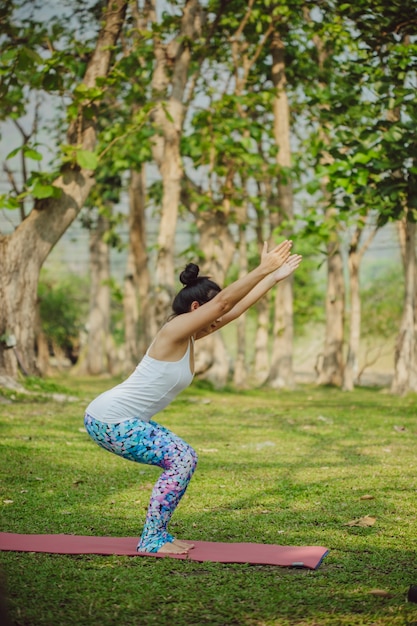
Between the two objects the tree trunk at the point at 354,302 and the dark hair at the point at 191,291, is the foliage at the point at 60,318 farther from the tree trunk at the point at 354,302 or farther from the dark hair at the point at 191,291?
the dark hair at the point at 191,291

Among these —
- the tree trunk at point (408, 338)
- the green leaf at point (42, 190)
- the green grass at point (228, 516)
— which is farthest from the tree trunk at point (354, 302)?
the green leaf at point (42, 190)

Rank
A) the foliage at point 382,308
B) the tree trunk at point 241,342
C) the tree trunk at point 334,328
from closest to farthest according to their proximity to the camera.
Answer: the tree trunk at point 241,342, the tree trunk at point 334,328, the foliage at point 382,308

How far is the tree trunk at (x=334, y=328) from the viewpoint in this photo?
22.7 meters

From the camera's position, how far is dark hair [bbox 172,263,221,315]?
16.4 feet

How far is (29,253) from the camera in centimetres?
1306

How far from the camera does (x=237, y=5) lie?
1806 cm

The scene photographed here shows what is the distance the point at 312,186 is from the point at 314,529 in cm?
910

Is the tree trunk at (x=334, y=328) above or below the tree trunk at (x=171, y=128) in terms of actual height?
below

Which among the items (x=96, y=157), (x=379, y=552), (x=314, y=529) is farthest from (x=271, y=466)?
(x=96, y=157)

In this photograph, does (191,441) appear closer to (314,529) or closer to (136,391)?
(314,529)

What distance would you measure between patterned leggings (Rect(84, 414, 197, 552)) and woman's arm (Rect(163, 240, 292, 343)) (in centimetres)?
52

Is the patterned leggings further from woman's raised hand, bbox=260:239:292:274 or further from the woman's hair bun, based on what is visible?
woman's raised hand, bbox=260:239:292:274

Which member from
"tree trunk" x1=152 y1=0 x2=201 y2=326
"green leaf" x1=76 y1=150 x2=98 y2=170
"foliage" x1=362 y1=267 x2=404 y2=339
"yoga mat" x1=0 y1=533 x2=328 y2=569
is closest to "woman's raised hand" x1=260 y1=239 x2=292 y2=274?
"yoga mat" x1=0 y1=533 x2=328 y2=569

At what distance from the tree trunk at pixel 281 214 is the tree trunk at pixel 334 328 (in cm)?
230
